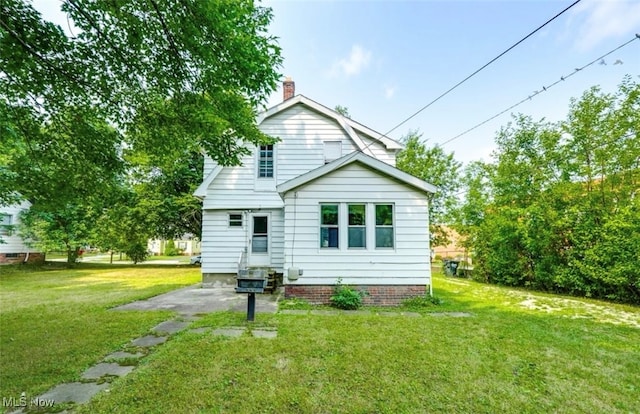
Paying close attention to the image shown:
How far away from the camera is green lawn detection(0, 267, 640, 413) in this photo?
10.9ft

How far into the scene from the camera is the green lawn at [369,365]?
331 cm

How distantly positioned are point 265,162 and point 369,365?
8883mm

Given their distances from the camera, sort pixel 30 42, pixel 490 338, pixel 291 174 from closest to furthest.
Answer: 1. pixel 30 42
2. pixel 490 338
3. pixel 291 174

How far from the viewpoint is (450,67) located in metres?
7.99

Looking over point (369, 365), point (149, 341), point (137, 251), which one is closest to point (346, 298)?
point (369, 365)

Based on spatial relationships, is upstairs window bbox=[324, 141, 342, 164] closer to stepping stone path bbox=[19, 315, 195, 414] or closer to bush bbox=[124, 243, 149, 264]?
stepping stone path bbox=[19, 315, 195, 414]

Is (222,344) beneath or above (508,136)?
beneath

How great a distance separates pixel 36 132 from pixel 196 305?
5.10 m

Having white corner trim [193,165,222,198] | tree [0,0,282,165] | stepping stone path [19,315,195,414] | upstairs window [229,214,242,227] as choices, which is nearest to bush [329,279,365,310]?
stepping stone path [19,315,195,414]

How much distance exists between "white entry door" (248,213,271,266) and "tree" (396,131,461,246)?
15.0 metres

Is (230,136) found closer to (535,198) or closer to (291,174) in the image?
(291,174)

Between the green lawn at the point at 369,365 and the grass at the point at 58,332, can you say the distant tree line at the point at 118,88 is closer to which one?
the grass at the point at 58,332

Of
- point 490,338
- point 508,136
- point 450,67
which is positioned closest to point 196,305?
point 490,338

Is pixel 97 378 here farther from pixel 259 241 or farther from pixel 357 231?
pixel 259 241
